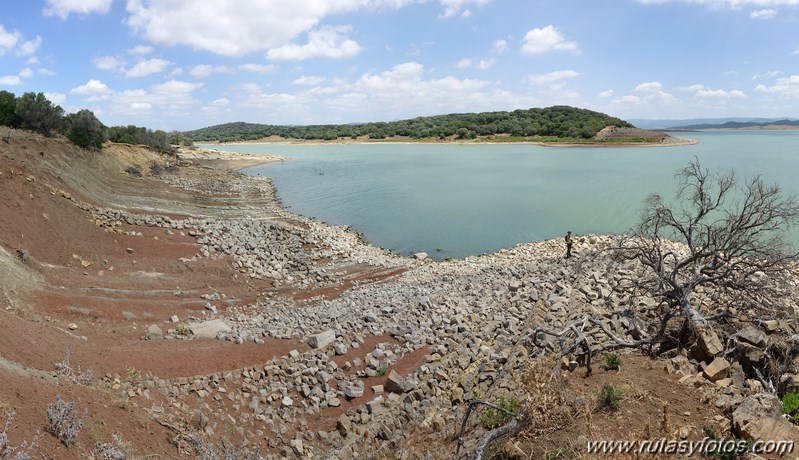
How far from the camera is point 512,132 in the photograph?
130125 mm

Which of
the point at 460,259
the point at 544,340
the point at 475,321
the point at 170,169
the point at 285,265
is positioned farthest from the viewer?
the point at 170,169

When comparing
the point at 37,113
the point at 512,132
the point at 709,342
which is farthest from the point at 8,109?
the point at 512,132

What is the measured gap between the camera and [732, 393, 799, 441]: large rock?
5.55 m

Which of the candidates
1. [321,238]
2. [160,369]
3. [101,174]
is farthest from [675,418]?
[101,174]

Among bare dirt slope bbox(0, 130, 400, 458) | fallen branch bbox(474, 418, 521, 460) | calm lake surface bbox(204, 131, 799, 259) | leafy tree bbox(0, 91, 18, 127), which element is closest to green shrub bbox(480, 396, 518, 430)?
fallen branch bbox(474, 418, 521, 460)

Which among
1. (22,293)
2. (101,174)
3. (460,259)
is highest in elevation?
(101,174)

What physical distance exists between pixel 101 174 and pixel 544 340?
3172 cm

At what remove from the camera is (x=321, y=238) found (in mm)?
26281

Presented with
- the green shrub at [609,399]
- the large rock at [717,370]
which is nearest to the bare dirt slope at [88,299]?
the green shrub at [609,399]

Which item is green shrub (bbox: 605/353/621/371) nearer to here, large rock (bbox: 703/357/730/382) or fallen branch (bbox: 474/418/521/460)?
large rock (bbox: 703/357/730/382)

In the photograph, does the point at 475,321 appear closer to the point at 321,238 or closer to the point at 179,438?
the point at 179,438

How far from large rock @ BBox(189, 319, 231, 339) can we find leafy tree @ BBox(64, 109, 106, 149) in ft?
92.6

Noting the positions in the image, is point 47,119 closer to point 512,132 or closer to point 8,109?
point 8,109

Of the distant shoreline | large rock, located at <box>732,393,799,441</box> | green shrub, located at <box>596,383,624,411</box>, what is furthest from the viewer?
the distant shoreline
